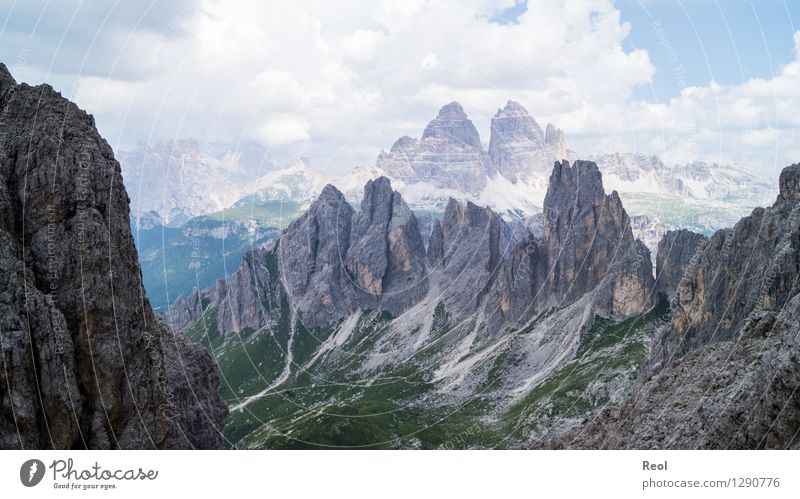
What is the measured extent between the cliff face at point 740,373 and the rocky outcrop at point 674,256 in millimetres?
80382

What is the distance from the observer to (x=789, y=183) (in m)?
95.9

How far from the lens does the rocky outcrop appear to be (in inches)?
6909

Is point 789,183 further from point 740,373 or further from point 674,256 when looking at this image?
point 674,256

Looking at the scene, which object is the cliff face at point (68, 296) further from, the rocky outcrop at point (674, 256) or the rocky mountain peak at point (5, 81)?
the rocky outcrop at point (674, 256)

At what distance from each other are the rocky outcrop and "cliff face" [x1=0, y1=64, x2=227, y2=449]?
488 ft

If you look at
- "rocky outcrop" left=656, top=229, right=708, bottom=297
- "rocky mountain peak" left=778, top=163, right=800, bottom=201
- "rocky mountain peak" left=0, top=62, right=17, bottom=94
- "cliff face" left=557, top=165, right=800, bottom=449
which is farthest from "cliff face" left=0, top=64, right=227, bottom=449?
"rocky outcrop" left=656, top=229, right=708, bottom=297

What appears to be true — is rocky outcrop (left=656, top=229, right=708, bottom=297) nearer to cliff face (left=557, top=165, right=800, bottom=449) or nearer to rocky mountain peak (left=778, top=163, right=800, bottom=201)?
rocky mountain peak (left=778, top=163, right=800, bottom=201)

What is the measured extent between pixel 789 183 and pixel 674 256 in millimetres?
85617

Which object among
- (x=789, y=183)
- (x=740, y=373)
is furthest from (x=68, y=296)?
(x=789, y=183)

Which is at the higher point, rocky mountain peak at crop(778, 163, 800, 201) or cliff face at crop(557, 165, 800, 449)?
rocky mountain peak at crop(778, 163, 800, 201)

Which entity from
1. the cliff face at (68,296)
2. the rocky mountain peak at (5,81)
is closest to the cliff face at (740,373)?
the cliff face at (68,296)

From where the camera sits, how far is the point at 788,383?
110 ft

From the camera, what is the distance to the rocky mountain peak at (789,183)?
94.0 metres

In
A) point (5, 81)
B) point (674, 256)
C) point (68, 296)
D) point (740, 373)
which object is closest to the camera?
point (740, 373)
